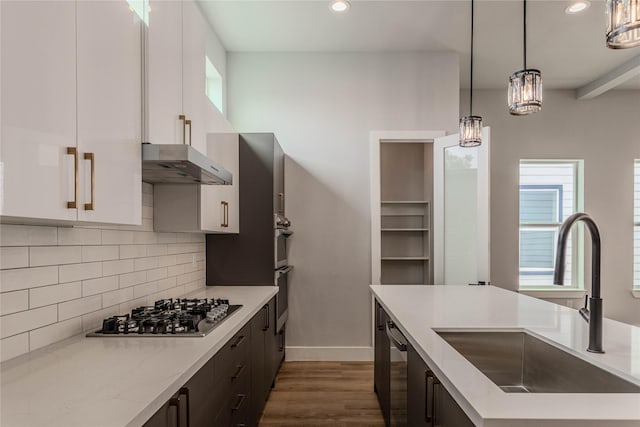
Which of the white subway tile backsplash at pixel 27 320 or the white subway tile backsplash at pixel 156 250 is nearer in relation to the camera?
the white subway tile backsplash at pixel 27 320

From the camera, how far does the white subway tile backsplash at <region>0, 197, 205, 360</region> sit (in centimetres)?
141

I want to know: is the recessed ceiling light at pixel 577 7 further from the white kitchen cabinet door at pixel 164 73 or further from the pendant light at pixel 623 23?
the white kitchen cabinet door at pixel 164 73

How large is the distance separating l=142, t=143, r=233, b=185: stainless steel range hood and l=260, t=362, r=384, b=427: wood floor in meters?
1.73

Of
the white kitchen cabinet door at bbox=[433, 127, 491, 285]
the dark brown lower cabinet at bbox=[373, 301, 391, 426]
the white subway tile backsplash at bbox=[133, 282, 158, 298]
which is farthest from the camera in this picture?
the white kitchen cabinet door at bbox=[433, 127, 491, 285]

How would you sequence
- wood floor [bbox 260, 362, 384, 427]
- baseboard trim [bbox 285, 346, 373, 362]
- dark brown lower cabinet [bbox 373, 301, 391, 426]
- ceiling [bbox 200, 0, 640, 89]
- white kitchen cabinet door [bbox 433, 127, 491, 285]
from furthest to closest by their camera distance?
baseboard trim [bbox 285, 346, 373, 362]
white kitchen cabinet door [bbox 433, 127, 491, 285]
ceiling [bbox 200, 0, 640, 89]
wood floor [bbox 260, 362, 384, 427]
dark brown lower cabinet [bbox 373, 301, 391, 426]

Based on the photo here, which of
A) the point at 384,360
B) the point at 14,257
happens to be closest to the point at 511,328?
the point at 384,360

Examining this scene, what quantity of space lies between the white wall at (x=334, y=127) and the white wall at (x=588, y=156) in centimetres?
131

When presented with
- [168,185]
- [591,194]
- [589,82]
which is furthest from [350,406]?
[589,82]

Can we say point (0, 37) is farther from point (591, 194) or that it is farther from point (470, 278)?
point (591, 194)

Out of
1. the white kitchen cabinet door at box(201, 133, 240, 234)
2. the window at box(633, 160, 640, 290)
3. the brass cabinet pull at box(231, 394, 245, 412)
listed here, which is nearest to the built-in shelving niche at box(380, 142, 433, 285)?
the white kitchen cabinet door at box(201, 133, 240, 234)

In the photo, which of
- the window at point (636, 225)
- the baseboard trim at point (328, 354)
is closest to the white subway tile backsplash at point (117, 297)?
the baseboard trim at point (328, 354)

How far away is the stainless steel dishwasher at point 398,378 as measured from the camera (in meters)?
1.88

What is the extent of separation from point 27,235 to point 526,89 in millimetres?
2421

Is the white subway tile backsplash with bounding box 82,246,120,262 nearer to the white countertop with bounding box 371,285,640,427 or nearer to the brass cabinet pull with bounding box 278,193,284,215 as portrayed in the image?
the white countertop with bounding box 371,285,640,427
